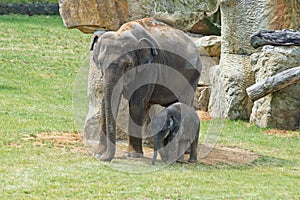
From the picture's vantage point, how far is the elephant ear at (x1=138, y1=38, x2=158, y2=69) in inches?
426

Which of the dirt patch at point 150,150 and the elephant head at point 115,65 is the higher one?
the elephant head at point 115,65

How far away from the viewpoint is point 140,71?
35.7ft

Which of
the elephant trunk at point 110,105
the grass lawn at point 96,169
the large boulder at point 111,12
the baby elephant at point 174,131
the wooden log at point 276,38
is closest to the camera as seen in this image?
the grass lawn at point 96,169

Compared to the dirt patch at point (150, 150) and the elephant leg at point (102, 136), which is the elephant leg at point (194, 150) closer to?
the dirt patch at point (150, 150)

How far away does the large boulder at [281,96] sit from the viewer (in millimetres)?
15844

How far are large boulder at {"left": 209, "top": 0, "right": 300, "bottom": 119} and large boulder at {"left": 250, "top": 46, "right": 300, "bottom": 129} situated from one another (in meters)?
0.89

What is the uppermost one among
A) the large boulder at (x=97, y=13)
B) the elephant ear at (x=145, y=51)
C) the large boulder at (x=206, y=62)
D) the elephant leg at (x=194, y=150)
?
the elephant ear at (x=145, y=51)

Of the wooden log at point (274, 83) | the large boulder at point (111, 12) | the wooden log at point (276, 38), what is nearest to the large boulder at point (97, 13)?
the large boulder at point (111, 12)

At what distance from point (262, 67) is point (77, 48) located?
10822 mm

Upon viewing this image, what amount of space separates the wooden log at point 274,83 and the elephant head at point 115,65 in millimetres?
5158

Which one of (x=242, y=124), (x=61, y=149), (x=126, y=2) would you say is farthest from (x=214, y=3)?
(x=61, y=149)

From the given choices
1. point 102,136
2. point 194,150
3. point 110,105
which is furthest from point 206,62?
point 110,105

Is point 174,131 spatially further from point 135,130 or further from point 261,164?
point 261,164

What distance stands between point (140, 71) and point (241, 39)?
649 cm
